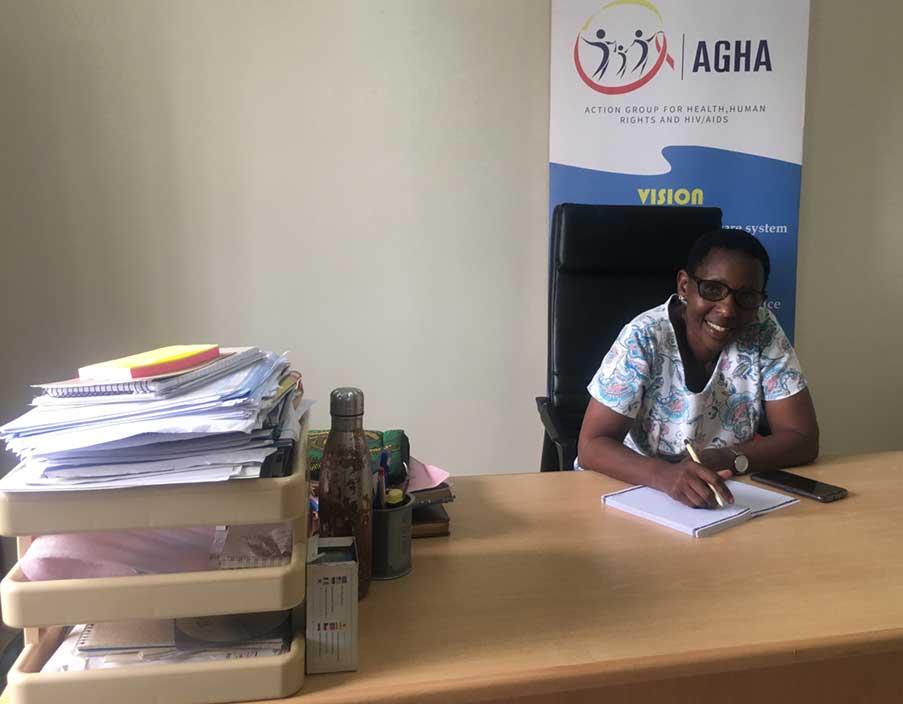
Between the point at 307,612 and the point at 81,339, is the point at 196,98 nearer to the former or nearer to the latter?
the point at 81,339

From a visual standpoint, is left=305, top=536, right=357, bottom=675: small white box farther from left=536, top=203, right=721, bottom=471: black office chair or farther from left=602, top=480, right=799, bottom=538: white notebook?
left=536, top=203, right=721, bottom=471: black office chair

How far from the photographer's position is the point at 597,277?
1.91 m

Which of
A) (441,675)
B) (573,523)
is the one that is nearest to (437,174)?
(573,523)

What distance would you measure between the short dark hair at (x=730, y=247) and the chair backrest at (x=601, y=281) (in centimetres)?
28

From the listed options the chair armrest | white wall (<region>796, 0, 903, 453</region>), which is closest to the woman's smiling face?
the chair armrest

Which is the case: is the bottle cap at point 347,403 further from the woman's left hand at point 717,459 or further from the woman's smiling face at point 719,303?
the woman's smiling face at point 719,303

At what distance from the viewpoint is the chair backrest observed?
1.89 m

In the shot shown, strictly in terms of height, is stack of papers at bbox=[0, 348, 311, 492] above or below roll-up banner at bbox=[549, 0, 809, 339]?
below

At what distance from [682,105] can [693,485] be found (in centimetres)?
172

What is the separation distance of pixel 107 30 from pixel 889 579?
7.77 ft

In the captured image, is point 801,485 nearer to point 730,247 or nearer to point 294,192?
point 730,247

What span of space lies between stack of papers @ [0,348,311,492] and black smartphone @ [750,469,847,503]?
941 mm

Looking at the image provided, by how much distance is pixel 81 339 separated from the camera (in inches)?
87.2

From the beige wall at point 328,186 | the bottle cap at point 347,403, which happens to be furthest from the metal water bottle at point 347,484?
the beige wall at point 328,186
